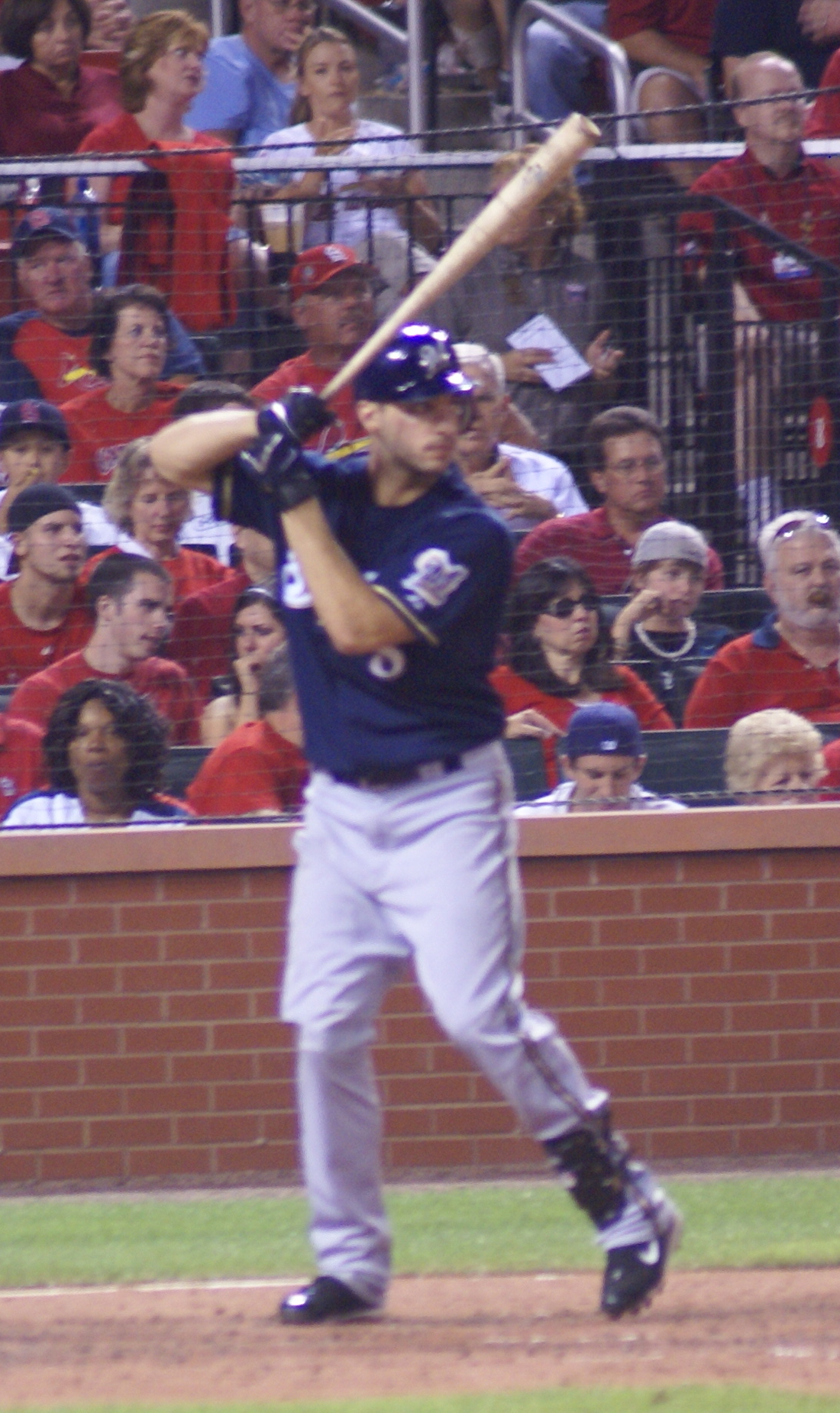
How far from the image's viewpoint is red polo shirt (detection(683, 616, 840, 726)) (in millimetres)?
6340

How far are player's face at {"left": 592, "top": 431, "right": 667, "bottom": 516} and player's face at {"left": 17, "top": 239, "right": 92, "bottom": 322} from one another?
1.86 m

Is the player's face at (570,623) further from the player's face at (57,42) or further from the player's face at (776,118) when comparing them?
the player's face at (57,42)

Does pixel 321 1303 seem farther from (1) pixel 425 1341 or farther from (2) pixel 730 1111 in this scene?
(2) pixel 730 1111

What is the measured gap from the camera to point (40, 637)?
251 inches

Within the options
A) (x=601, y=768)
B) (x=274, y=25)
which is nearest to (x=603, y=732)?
(x=601, y=768)

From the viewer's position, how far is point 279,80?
30.8ft

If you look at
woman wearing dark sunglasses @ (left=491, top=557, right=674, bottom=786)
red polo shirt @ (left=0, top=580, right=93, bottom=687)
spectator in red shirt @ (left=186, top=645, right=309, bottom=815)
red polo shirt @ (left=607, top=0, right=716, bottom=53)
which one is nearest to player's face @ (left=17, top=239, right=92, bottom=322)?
red polo shirt @ (left=0, top=580, right=93, bottom=687)

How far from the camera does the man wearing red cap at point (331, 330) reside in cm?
687

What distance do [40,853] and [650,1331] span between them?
2.63m

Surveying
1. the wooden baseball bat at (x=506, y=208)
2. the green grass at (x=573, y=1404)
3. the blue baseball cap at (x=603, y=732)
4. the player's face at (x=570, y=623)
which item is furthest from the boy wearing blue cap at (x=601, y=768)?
the green grass at (x=573, y=1404)

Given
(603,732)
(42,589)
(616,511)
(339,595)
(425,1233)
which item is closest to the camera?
(339,595)

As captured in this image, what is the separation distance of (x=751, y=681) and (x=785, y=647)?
0.51 ft

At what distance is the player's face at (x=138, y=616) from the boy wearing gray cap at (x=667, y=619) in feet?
4.67

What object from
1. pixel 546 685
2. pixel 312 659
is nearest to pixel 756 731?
pixel 546 685
